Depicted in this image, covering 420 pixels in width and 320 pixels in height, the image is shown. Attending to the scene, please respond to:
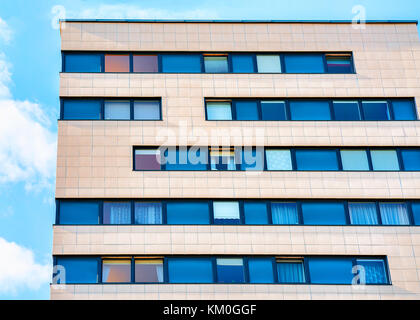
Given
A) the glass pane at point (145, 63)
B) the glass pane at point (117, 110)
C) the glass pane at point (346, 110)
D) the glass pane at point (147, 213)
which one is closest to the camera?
the glass pane at point (147, 213)

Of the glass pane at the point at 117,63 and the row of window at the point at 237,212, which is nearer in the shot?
the row of window at the point at 237,212

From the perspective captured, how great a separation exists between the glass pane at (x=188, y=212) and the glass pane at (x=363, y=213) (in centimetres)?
747

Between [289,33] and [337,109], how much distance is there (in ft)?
18.0

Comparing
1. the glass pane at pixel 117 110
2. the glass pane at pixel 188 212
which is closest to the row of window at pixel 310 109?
the glass pane at pixel 117 110

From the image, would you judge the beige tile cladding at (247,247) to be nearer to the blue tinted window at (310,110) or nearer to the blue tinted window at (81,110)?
the blue tinted window at (81,110)

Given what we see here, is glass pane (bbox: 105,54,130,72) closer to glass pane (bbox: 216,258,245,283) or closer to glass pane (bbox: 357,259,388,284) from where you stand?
glass pane (bbox: 216,258,245,283)

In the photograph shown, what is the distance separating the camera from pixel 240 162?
3753 cm

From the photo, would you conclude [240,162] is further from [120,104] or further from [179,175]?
[120,104]

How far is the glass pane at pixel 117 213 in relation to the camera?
118ft

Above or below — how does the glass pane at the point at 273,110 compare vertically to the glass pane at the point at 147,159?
above

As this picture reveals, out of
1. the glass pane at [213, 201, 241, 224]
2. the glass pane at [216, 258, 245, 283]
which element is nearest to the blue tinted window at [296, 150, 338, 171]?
the glass pane at [213, 201, 241, 224]

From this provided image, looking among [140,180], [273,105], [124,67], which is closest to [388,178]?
[273,105]

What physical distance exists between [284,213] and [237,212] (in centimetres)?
242

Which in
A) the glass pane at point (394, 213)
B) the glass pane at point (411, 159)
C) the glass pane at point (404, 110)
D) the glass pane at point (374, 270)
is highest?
the glass pane at point (404, 110)
